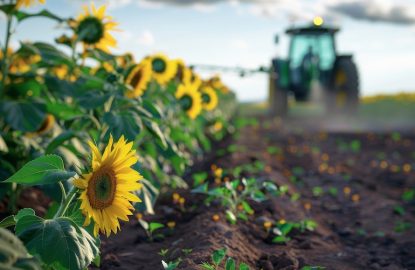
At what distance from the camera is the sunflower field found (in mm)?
1812

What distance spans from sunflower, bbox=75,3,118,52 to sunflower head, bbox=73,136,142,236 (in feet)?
6.62

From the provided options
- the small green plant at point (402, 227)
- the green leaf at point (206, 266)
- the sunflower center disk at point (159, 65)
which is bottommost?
the small green plant at point (402, 227)

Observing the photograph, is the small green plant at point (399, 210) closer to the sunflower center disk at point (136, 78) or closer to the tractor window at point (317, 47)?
the sunflower center disk at point (136, 78)

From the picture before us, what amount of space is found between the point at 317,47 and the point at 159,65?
8.80 meters

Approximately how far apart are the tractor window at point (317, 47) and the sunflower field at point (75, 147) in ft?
29.9

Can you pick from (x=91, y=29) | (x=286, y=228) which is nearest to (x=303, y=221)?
(x=286, y=228)

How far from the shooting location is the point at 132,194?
203cm

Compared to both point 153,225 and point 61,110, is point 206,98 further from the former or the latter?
point 153,225

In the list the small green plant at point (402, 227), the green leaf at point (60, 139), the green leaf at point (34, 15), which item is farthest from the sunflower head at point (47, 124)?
the small green plant at point (402, 227)

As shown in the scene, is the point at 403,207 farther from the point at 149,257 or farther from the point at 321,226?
the point at 149,257

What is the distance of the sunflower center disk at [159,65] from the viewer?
552cm

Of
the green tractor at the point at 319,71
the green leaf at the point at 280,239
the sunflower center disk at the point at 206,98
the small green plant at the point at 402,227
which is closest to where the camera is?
the green leaf at the point at 280,239

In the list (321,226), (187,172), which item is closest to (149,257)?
(321,226)

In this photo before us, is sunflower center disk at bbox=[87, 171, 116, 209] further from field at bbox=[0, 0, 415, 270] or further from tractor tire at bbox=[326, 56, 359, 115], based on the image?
tractor tire at bbox=[326, 56, 359, 115]
